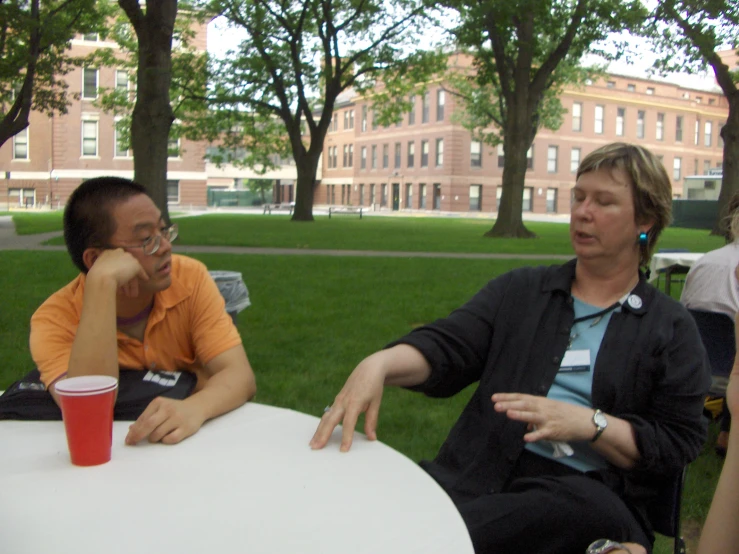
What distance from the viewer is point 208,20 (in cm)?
2909

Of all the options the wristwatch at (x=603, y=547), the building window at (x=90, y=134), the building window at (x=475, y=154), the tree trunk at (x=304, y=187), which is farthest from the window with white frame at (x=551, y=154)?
the wristwatch at (x=603, y=547)

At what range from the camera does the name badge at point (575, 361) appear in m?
2.04

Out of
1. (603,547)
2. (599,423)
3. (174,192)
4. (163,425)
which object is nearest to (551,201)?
(174,192)

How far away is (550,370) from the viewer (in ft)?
6.79

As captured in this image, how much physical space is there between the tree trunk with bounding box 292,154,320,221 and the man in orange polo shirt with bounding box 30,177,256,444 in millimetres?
28987

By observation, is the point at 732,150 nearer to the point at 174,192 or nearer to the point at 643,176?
the point at 643,176

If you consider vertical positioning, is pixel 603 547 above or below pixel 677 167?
below

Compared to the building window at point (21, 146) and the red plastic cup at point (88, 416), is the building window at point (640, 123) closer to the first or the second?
the building window at point (21, 146)

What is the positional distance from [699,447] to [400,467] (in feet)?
2.86

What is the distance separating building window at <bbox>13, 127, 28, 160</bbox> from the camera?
48.6 meters

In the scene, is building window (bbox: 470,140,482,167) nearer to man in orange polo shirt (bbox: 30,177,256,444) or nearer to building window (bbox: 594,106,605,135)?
building window (bbox: 594,106,605,135)

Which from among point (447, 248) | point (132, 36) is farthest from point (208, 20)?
point (447, 248)

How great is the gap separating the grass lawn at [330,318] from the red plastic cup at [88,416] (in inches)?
18.6

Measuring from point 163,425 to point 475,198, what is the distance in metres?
52.9
